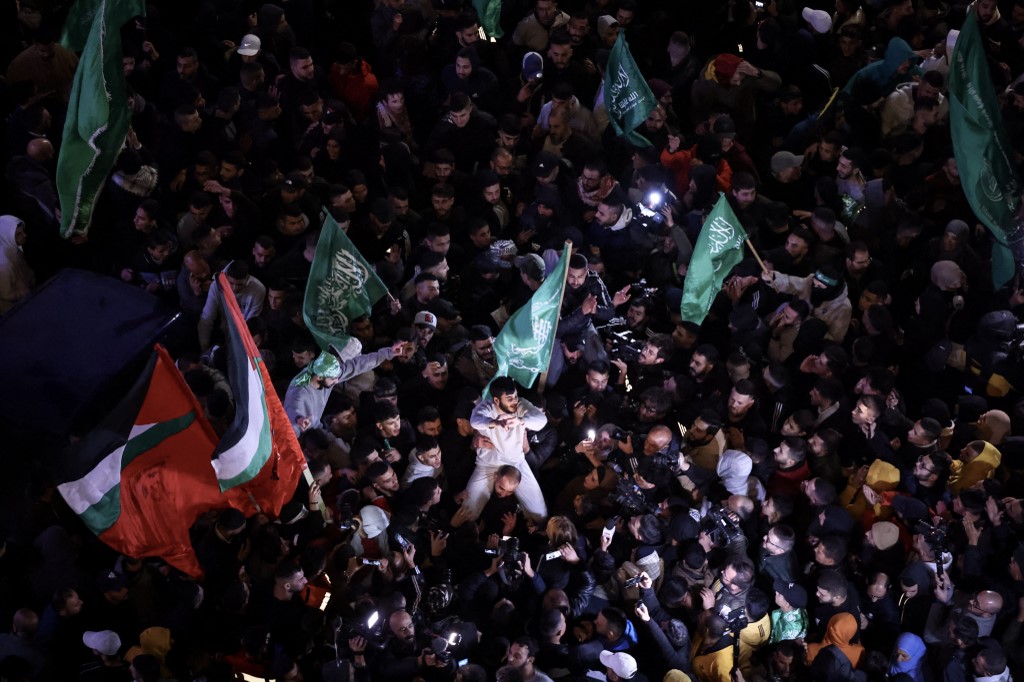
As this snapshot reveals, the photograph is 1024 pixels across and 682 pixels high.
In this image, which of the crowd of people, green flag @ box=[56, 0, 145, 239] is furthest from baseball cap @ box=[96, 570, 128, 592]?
green flag @ box=[56, 0, 145, 239]

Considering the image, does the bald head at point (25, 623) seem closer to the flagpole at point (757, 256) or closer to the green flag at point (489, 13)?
→ the flagpole at point (757, 256)

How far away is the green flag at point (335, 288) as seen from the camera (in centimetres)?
881

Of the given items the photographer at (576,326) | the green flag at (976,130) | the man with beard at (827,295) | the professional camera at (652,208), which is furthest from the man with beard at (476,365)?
the green flag at (976,130)

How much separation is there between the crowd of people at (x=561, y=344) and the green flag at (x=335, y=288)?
272 millimetres

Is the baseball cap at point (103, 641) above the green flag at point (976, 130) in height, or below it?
below

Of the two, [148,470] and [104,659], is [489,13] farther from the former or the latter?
[104,659]

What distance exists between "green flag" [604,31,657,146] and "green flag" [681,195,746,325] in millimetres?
1445

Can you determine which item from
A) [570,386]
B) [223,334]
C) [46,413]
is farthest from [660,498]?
[46,413]

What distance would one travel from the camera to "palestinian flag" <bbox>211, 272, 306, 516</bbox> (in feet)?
23.8

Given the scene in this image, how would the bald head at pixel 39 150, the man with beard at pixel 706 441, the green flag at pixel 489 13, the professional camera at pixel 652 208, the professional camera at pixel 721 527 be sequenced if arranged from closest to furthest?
the professional camera at pixel 721 527
the man with beard at pixel 706 441
the bald head at pixel 39 150
the professional camera at pixel 652 208
the green flag at pixel 489 13

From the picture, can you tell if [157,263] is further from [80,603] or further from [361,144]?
[80,603]

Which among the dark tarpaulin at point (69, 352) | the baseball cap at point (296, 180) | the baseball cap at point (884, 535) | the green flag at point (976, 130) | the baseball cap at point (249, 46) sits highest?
the green flag at point (976, 130)

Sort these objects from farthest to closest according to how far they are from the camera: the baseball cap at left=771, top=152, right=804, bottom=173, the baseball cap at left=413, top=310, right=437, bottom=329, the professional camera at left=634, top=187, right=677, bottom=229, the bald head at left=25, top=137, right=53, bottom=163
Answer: the baseball cap at left=771, top=152, right=804, bottom=173 → the professional camera at left=634, top=187, right=677, bottom=229 → the bald head at left=25, top=137, right=53, bottom=163 → the baseball cap at left=413, top=310, right=437, bottom=329

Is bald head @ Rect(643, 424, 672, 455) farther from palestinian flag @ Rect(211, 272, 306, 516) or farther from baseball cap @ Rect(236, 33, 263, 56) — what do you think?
baseball cap @ Rect(236, 33, 263, 56)
